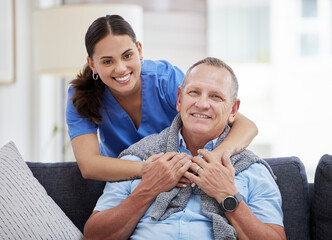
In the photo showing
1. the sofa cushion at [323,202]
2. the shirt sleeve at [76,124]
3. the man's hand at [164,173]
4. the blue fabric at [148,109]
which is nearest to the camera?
the man's hand at [164,173]

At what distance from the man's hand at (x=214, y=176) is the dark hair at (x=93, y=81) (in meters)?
0.53

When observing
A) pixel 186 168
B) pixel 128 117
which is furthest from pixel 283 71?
pixel 186 168

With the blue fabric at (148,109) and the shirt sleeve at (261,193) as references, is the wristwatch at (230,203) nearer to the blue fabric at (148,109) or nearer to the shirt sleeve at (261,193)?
the shirt sleeve at (261,193)

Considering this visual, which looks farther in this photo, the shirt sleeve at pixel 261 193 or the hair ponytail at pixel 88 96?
the hair ponytail at pixel 88 96

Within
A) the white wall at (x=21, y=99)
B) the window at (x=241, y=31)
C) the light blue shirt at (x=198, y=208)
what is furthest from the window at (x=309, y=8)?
the light blue shirt at (x=198, y=208)

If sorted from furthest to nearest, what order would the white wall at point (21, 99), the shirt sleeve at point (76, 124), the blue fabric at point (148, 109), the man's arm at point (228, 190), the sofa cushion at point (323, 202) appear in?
1. the white wall at point (21, 99)
2. the blue fabric at point (148, 109)
3. the shirt sleeve at point (76, 124)
4. the sofa cushion at point (323, 202)
5. the man's arm at point (228, 190)

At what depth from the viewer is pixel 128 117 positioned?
78.3 inches

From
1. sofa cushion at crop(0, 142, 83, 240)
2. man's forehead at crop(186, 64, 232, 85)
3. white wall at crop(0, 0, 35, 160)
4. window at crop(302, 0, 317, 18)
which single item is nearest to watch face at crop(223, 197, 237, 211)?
man's forehead at crop(186, 64, 232, 85)

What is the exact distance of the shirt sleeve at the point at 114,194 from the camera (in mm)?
1657

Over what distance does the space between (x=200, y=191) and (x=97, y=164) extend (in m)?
0.39

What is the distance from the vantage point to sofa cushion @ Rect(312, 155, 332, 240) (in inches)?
67.9

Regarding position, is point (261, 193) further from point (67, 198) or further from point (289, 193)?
point (67, 198)

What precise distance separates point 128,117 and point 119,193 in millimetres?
415

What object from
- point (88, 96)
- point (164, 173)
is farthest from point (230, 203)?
point (88, 96)
